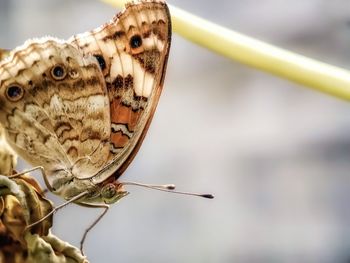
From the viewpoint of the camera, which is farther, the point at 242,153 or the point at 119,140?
the point at 242,153

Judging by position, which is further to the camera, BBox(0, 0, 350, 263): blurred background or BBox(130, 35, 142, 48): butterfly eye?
BBox(0, 0, 350, 263): blurred background

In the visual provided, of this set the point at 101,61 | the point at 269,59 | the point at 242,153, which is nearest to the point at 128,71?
the point at 101,61

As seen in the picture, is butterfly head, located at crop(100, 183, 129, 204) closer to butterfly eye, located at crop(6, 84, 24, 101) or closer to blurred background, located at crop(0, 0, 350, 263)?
butterfly eye, located at crop(6, 84, 24, 101)

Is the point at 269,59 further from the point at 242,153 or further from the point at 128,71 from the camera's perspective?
the point at 242,153

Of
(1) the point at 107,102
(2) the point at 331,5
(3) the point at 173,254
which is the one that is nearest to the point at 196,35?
(1) the point at 107,102

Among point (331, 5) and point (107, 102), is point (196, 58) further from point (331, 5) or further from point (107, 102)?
point (107, 102)

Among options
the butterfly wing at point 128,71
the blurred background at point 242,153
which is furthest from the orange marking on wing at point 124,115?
the blurred background at point 242,153

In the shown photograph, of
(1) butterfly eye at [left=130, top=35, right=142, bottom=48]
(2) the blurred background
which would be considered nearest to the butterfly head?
(1) butterfly eye at [left=130, top=35, right=142, bottom=48]
